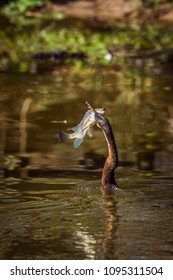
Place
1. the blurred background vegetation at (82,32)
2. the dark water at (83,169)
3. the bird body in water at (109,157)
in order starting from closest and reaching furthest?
the dark water at (83,169) → the bird body in water at (109,157) → the blurred background vegetation at (82,32)

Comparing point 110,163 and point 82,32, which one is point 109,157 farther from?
point 82,32

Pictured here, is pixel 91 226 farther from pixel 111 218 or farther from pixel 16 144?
pixel 16 144

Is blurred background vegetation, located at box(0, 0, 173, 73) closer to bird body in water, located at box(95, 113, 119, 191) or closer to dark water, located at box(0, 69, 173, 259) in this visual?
dark water, located at box(0, 69, 173, 259)

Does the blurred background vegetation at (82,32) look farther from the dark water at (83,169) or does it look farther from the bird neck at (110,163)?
the bird neck at (110,163)

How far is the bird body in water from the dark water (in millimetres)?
106

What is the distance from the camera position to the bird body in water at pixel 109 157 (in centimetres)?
775

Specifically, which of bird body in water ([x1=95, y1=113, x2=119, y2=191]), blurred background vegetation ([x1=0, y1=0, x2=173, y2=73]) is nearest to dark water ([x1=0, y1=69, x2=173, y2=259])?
bird body in water ([x1=95, y1=113, x2=119, y2=191])

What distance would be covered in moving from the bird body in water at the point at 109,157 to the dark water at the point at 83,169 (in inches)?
4.2

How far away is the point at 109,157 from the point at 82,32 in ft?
29.0

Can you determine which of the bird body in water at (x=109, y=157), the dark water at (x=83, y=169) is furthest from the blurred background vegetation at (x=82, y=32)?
the bird body in water at (x=109, y=157)

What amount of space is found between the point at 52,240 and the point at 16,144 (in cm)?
309

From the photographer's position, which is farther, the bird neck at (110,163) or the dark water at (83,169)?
the bird neck at (110,163)

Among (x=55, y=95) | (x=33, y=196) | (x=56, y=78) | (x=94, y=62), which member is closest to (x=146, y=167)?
(x=33, y=196)

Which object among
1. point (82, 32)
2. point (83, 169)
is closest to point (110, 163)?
→ point (83, 169)
